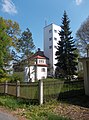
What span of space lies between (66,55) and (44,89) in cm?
2662

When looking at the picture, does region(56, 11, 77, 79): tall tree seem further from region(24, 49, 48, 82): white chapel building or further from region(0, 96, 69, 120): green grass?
region(0, 96, 69, 120): green grass

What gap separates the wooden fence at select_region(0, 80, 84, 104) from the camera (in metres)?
10.6

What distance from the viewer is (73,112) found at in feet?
27.6

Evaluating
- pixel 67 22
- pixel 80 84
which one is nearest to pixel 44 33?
pixel 67 22

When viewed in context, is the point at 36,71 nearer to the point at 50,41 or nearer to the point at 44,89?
the point at 50,41

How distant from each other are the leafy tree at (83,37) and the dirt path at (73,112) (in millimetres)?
30106

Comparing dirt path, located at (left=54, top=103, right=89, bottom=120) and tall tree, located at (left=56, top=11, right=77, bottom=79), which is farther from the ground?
tall tree, located at (left=56, top=11, right=77, bottom=79)

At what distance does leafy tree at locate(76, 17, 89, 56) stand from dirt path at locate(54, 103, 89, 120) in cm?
3011

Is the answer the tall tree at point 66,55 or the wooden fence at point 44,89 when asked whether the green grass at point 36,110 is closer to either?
the wooden fence at point 44,89

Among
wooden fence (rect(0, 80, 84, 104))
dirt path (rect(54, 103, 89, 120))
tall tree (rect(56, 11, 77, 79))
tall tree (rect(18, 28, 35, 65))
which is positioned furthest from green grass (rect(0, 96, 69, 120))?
tall tree (rect(18, 28, 35, 65))

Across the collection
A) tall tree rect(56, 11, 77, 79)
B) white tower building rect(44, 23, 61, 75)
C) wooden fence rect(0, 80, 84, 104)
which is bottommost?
wooden fence rect(0, 80, 84, 104)

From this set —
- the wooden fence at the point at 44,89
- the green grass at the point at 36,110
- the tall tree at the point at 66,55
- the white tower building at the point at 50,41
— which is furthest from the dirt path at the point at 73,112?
the white tower building at the point at 50,41

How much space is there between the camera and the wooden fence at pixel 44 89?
10.6m

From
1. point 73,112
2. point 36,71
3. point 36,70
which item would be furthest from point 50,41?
point 73,112
